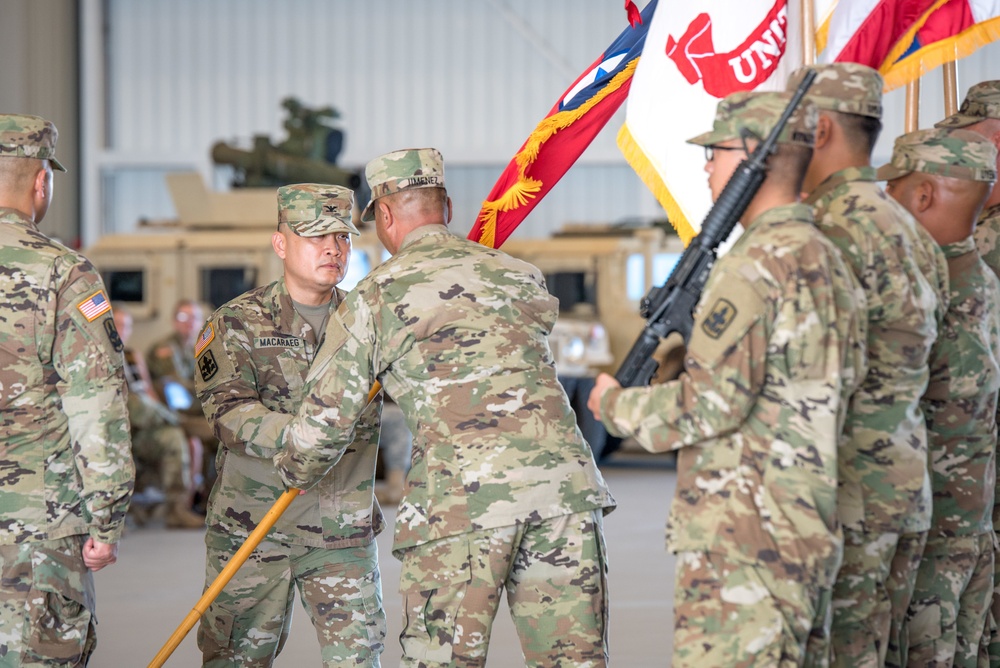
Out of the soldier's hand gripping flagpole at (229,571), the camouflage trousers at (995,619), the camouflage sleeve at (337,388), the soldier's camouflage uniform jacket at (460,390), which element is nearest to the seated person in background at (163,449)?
the soldier's hand gripping flagpole at (229,571)

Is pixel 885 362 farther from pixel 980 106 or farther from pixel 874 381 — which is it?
pixel 980 106

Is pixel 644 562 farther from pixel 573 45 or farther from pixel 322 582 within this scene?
pixel 573 45

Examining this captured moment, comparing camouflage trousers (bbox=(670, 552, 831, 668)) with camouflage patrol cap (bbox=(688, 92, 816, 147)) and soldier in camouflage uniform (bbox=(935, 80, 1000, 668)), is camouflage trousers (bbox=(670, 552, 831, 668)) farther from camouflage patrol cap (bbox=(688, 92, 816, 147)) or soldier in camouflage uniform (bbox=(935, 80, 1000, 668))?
soldier in camouflage uniform (bbox=(935, 80, 1000, 668))

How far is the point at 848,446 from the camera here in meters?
2.67

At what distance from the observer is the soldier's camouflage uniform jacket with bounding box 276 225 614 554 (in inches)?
113

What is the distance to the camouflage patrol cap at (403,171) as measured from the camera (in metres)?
3.11

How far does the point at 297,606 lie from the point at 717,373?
186 inches

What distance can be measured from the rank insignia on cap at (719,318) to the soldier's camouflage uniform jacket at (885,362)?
422 millimetres

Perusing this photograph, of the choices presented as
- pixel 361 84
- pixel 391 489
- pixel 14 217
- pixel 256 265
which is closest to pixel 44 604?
pixel 14 217

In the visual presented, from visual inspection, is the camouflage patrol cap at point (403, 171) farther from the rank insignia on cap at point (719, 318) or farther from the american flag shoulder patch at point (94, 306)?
the rank insignia on cap at point (719, 318)

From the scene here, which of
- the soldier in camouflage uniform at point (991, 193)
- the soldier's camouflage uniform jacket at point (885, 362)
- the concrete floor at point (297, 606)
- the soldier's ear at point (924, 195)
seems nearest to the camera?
the soldier's camouflage uniform jacket at point (885, 362)

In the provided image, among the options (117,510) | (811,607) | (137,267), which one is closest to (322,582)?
(117,510)

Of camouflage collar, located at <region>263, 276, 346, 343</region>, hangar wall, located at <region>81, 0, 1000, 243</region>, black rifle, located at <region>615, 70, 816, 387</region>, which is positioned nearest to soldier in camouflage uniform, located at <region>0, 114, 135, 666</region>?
camouflage collar, located at <region>263, 276, 346, 343</region>

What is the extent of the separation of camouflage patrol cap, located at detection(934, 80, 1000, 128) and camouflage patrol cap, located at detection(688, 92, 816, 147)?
4.16 feet
